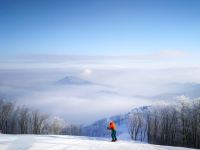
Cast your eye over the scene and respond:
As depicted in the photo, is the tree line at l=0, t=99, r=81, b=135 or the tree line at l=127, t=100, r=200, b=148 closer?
the tree line at l=127, t=100, r=200, b=148

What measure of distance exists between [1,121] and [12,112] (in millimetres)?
9121

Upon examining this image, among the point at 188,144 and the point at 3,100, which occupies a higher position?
A: the point at 3,100

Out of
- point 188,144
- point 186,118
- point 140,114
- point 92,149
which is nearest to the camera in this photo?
point 92,149

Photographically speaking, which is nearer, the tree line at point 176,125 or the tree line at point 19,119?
the tree line at point 176,125

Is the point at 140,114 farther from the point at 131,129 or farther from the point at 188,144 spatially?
the point at 188,144

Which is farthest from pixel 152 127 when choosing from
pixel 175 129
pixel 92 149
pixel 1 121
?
pixel 92 149

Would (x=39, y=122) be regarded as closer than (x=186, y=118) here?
No

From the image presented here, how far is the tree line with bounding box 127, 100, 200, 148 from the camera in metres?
66.8

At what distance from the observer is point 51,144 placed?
2223cm

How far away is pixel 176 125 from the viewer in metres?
71.1

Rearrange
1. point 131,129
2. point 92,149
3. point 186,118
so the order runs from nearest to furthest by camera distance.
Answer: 1. point 92,149
2. point 186,118
3. point 131,129

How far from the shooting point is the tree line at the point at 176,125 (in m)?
66.8

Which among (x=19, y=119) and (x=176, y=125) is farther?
(x=19, y=119)

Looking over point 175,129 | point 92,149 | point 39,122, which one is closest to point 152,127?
point 175,129
